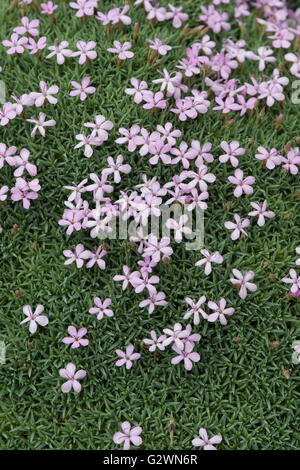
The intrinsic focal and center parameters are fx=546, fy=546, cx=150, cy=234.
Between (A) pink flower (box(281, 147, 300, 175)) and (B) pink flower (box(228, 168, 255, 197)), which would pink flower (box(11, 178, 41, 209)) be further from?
(A) pink flower (box(281, 147, 300, 175))

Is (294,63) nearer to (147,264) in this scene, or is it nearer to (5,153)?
(147,264)

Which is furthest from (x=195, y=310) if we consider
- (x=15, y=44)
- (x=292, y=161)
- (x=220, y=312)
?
(x=15, y=44)

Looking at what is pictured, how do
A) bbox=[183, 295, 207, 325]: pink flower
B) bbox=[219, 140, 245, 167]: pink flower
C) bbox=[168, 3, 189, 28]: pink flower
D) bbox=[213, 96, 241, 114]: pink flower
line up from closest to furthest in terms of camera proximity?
bbox=[183, 295, 207, 325]: pink flower < bbox=[219, 140, 245, 167]: pink flower < bbox=[213, 96, 241, 114]: pink flower < bbox=[168, 3, 189, 28]: pink flower

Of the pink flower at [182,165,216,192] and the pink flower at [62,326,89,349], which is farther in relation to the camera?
the pink flower at [182,165,216,192]

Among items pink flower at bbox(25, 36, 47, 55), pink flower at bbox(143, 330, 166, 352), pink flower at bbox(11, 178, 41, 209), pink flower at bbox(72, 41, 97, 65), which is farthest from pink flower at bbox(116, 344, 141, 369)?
pink flower at bbox(25, 36, 47, 55)

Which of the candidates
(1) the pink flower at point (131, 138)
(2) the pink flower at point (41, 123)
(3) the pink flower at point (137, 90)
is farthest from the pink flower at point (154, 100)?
(2) the pink flower at point (41, 123)

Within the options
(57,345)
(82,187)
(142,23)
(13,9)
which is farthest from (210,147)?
(13,9)

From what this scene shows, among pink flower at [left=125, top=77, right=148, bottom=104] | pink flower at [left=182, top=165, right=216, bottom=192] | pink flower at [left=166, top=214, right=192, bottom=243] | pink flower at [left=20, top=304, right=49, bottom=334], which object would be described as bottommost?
pink flower at [left=20, top=304, right=49, bottom=334]
